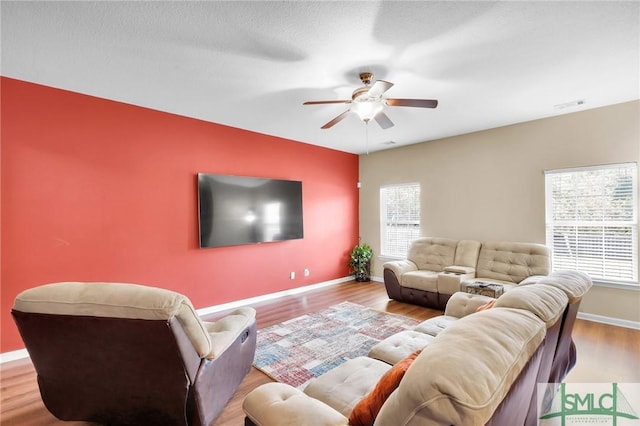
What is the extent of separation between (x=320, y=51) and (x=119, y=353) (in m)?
2.48

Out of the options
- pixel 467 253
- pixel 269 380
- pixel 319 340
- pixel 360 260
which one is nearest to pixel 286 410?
pixel 269 380

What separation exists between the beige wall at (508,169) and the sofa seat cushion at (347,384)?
3.72 meters

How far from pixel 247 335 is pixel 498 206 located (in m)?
4.23

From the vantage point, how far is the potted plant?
20.1 feet

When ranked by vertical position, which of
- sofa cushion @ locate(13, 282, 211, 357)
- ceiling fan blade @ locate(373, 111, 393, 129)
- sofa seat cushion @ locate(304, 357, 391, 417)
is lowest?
sofa seat cushion @ locate(304, 357, 391, 417)

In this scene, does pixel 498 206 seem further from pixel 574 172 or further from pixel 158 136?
pixel 158 136

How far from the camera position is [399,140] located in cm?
534

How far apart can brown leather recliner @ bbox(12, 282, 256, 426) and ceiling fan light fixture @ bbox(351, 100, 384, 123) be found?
2359 mm

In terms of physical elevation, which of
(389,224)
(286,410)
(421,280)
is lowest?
(421,280)

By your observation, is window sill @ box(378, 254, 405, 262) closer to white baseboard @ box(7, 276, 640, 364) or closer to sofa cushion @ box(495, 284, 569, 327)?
white baseboard @ box(7, 276, 640, 364)

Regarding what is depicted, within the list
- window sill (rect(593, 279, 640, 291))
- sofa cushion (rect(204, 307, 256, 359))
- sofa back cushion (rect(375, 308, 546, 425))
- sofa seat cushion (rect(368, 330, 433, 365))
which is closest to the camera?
sofa back cushion (rect(375, 308, 546, 425))

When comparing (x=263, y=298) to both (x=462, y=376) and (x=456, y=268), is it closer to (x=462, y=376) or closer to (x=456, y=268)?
(x=456, y=268)

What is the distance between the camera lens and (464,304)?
2773mm

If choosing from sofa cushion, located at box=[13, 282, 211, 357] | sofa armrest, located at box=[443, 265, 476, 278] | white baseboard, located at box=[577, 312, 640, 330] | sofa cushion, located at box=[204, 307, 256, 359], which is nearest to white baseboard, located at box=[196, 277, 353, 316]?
sofa cushion, located at box=[204, 307, 256, 359]
